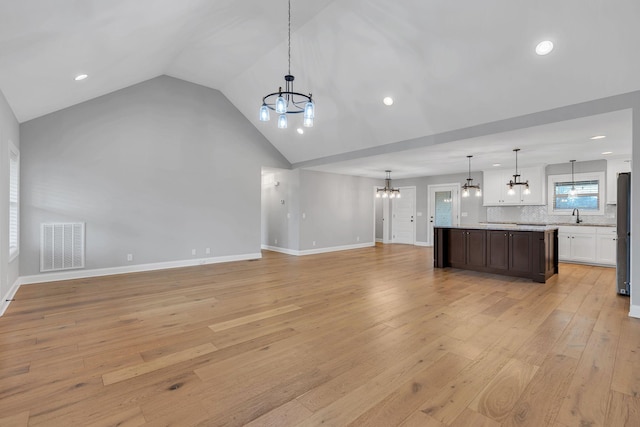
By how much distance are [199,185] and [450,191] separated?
25.0ft

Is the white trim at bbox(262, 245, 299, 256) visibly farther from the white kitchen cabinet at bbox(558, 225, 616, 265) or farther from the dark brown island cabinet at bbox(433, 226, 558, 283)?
the white kitchen cabinet at bbox(558, 225, 616, 265)

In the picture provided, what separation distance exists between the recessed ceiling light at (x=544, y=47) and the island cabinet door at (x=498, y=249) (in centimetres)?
330

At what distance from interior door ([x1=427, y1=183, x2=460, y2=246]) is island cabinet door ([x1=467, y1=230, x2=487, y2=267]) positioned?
3.48 meters

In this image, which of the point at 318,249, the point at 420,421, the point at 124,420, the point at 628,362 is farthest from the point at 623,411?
the point at 318,249

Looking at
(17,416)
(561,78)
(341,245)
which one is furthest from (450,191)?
(17,416)

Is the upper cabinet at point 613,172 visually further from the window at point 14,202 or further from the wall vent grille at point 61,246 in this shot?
the window at point 14,202

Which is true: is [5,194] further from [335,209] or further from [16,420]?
[335,209]

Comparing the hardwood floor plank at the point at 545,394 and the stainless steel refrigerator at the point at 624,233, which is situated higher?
the stainless steel refrigerator at the point at 624,233

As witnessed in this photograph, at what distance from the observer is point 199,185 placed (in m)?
6.86

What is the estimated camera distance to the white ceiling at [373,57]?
3010mm

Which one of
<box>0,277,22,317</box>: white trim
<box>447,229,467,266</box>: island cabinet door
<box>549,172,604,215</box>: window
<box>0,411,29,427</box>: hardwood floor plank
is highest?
<box>549,172,604,215</box>: window

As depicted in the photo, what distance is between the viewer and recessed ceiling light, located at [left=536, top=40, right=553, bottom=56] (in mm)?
3354

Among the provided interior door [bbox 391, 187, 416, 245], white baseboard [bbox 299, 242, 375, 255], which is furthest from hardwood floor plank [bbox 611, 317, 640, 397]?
interior door [bbox 391, 187, 416, 245]

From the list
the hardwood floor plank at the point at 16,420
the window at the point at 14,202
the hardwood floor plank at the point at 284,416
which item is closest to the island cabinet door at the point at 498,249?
the hardwood floor plank at the point at 284,416
